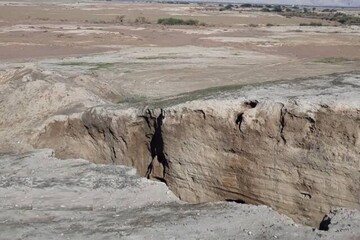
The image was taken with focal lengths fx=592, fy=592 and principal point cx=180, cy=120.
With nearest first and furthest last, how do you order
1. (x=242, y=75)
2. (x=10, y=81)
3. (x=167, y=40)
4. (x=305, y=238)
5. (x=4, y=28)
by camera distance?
(x=305, y=238) < (x=10, y=81) < (x=242, y=75) < (x=167, y=40) < (x=4, y=28)

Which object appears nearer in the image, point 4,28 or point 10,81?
point 10,81

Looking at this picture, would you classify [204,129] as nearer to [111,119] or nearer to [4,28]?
[111,119]

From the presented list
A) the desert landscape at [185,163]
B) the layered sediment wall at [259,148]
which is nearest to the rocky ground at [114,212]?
the desert landscape at [185,163]

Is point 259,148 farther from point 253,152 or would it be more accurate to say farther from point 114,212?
point 114,212

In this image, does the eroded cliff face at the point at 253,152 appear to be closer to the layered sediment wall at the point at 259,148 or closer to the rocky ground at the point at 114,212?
the layered sediment wall at the point at 259,148

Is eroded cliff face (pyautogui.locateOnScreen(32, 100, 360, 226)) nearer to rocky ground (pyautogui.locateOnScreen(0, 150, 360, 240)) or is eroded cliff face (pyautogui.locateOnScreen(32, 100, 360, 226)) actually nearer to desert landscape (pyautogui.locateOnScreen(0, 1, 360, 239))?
desert landscape (pyautogui.locateOnScreen(0, 1, 360, 239))

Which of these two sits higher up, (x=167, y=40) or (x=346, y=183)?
(x=346, y=183)

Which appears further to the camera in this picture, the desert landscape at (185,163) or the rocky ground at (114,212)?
the desert landscape at (185,163)

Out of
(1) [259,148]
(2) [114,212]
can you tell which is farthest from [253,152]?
→ (2) [114,212]

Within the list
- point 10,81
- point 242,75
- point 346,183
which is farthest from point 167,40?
point 346,183
